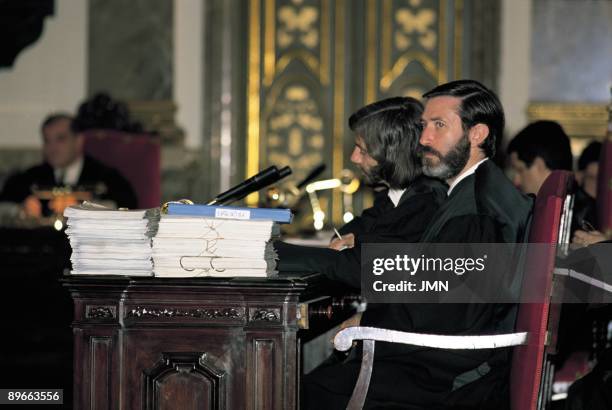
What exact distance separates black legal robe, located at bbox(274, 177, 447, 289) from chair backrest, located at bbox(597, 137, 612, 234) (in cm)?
125

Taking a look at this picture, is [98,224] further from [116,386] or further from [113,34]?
[113,34]

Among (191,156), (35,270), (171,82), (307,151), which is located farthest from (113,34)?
(35,270)

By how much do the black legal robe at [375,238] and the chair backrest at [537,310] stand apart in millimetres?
429

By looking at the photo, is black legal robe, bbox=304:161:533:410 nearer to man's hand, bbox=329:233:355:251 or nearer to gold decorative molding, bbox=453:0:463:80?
man's hand, bbox=329:233:355:251

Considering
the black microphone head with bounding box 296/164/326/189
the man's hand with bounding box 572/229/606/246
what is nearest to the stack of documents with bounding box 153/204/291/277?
the black microphone head with bounding box 296/164/326/189

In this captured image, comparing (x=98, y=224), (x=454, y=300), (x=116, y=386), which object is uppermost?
(x=98, y=224)

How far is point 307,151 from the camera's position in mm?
8734

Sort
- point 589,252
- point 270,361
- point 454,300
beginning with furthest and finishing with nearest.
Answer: point 589,252 < point 454,300 < point 270,361

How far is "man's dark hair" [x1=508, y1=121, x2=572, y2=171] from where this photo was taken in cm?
463

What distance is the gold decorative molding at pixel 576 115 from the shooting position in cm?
828

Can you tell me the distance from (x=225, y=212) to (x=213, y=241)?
0.09m

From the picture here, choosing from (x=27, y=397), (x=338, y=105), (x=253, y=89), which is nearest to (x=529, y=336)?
(x=27, y=397)

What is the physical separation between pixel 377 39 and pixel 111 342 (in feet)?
20.4

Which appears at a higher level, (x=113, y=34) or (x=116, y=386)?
(x=113, y=34)
